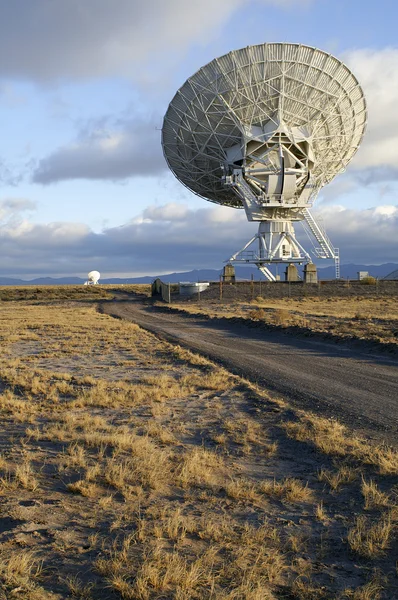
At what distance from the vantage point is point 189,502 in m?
5.39

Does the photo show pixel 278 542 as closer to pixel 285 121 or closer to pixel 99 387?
pixel 99 387

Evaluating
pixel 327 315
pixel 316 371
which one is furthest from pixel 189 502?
pixel 327 315

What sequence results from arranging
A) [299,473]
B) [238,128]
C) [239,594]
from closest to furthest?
[239,594] → [299,473] → [238,128]

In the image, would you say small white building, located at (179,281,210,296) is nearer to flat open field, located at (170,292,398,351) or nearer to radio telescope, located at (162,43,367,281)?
flat open field, located at (170,292,398,351)

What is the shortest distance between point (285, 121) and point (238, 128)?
3.81 metres

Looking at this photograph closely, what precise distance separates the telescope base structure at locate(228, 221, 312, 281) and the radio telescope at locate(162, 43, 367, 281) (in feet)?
0.29

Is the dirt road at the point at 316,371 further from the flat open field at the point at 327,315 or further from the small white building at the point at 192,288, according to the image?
the small white building at the point at 192,288

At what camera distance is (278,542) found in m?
4.58

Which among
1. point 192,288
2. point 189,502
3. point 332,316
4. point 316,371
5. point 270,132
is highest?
point 270,132

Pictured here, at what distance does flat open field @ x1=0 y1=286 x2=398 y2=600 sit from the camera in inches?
156

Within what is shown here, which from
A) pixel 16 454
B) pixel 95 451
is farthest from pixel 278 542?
pixel 16 454

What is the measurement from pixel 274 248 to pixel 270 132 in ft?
33.6

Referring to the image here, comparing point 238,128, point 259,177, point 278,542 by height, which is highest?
point 238,128

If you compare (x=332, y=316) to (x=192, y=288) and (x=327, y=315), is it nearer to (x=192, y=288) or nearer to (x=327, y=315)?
(x=327, y=315)
